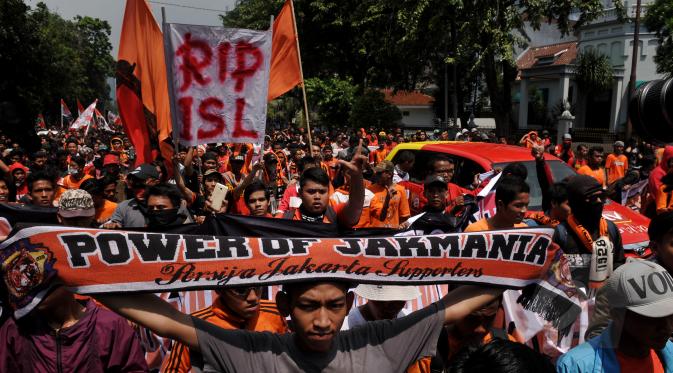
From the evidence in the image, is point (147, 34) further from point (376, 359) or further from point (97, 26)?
point (97, 26)

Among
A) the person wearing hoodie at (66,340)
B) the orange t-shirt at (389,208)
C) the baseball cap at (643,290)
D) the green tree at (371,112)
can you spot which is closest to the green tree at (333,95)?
the green tree at (371,112)

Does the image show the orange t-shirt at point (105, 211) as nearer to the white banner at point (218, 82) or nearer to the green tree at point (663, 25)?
the white banner at point (218, 82)

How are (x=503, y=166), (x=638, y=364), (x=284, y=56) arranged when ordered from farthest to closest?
(x=284, y=56), (x=503, y=166), (x=638, y=364)

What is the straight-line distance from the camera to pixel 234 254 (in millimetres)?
1912

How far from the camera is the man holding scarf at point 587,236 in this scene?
3.59 metres

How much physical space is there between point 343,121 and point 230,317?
1175 inches

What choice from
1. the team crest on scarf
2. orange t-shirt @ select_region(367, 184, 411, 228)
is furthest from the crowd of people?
orange t-shirt @ select_region(367, 184, 411, 228)

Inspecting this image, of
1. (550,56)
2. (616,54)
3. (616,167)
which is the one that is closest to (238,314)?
(616,167)

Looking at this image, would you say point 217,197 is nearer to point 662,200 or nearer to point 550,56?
point 662,200

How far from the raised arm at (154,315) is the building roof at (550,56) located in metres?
40.3

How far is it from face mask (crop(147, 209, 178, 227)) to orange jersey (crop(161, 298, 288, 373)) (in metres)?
1.64

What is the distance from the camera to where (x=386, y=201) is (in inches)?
221

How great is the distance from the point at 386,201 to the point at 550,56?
133 ft

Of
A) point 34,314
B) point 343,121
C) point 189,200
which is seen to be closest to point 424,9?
point 343,121
